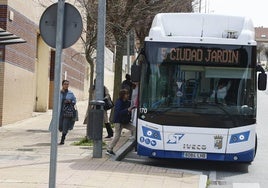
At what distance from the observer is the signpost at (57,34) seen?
6.74 meters

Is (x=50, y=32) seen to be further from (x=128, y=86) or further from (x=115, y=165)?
(x=128, y=86)

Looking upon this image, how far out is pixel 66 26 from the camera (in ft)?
22.7

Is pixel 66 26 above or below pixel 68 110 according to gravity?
above

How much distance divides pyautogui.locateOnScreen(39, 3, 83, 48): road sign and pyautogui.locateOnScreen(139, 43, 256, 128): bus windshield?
538cm

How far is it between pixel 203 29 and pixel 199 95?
1.50 m

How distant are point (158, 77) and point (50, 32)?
5.50 meters

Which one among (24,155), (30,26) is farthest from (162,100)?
(30,26)

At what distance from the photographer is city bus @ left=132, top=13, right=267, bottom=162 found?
1194 centimetres

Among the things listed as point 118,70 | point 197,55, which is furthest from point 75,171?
point 118,70

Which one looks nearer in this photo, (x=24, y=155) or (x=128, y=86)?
(x=24, y=155)

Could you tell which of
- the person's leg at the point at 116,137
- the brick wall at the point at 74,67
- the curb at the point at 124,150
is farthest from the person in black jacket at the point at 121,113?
the brick wall at the point at 74,67

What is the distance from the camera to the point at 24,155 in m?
12.5

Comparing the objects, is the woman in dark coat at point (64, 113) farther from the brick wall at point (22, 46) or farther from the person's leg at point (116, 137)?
the brick wall at point (22, 46)

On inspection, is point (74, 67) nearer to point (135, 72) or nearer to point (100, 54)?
point (100, 54)
